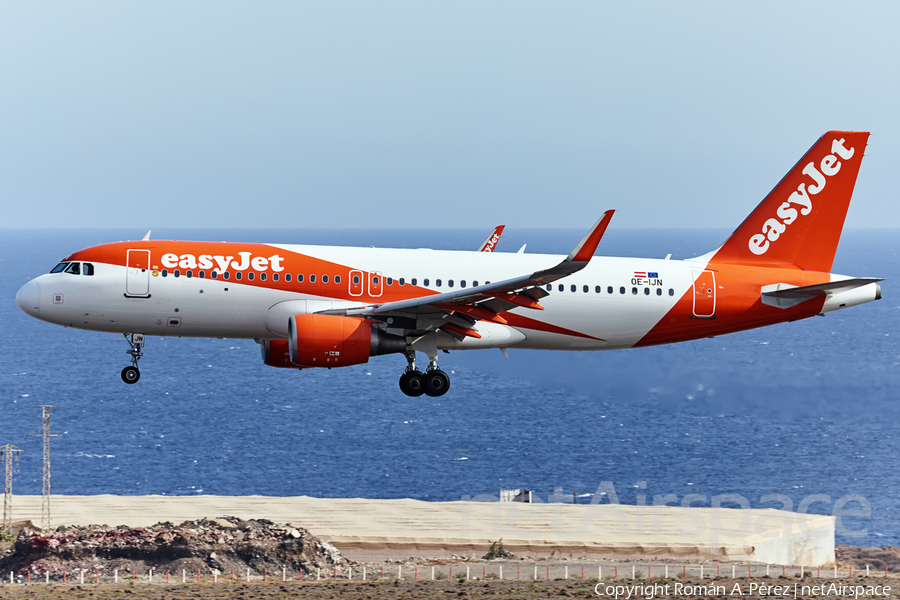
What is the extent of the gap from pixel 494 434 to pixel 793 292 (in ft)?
271

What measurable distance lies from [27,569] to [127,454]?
51.9 m

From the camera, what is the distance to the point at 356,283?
37.8 m

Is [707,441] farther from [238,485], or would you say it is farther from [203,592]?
[203,592]

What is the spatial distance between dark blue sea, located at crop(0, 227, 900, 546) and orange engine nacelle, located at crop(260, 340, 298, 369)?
2631 cm

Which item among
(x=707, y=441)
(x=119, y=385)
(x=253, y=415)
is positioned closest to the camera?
(x=707, y=441)

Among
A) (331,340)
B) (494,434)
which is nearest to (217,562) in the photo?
(331,340)

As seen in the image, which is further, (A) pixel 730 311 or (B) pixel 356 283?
(A) pixel 730 311

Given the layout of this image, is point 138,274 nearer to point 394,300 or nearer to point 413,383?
point 394,300

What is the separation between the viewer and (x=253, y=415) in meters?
130

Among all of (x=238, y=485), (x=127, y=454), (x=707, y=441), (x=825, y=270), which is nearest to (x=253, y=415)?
(x=127, y=454)

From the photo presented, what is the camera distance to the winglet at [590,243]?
31125 mm

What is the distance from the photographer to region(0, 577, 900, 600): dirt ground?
141 feet

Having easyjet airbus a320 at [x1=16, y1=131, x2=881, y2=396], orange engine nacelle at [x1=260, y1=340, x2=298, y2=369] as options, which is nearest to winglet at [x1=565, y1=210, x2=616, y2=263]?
easyjet airbus a320 at [x1=16, y1=131, x2=881, y2=396]

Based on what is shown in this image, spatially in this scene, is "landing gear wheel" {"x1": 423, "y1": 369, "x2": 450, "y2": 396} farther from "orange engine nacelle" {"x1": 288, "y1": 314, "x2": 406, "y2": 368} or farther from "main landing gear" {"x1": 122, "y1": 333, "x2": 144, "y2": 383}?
"main landing gear" {"x1": 122, "y1": 333, "x2": 144, "y2": 383}
